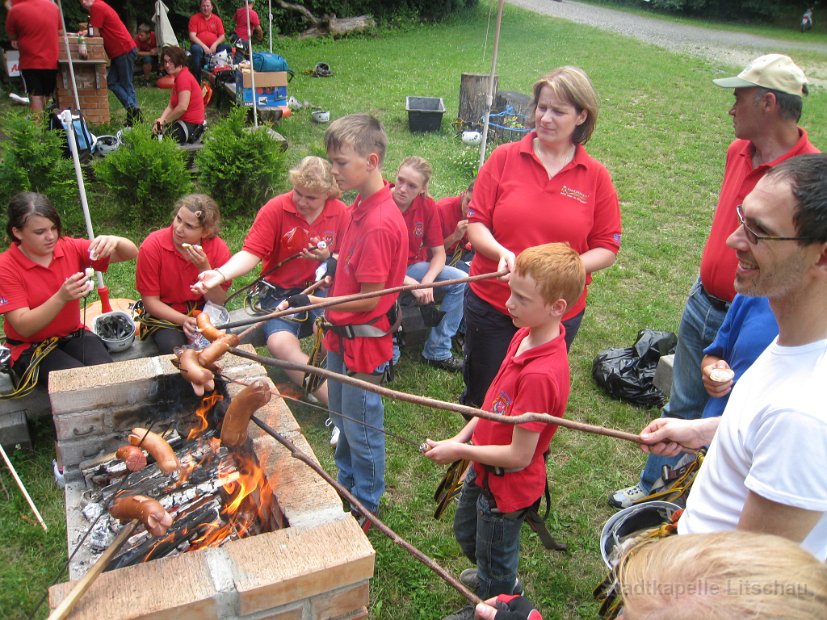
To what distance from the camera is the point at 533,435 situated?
2.29m

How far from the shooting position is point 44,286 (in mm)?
3568

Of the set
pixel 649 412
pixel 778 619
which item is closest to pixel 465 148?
pixel 649 412

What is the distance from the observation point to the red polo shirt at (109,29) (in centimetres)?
956

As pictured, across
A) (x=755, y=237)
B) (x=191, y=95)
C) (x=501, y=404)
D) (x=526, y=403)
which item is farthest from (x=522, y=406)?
(x=191, y=95)

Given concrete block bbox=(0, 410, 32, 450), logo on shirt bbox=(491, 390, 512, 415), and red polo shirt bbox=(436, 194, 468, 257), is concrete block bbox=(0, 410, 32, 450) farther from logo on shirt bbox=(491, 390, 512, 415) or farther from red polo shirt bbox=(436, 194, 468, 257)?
red polo shirt bbox=(436, 194, 468, 257)

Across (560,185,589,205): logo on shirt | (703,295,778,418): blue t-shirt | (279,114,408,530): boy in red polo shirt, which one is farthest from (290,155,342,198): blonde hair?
(703,295,778,418): blue t-shirt

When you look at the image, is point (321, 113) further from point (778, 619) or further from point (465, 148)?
point (778, 619)

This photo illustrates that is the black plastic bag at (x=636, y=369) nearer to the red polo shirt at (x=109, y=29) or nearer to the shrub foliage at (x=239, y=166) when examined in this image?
the shrub foliage at (x=239, y=166)

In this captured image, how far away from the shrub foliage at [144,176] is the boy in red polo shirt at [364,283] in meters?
3.93

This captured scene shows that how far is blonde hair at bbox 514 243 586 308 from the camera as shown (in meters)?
2.31

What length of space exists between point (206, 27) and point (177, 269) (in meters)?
9.59

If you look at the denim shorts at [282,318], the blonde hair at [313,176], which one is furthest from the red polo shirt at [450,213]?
the denim shorts at [282,318]

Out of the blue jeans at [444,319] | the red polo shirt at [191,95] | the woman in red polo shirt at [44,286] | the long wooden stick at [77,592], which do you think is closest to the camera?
the long wooden stick at [77,592]

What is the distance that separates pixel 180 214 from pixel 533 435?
275 cm
